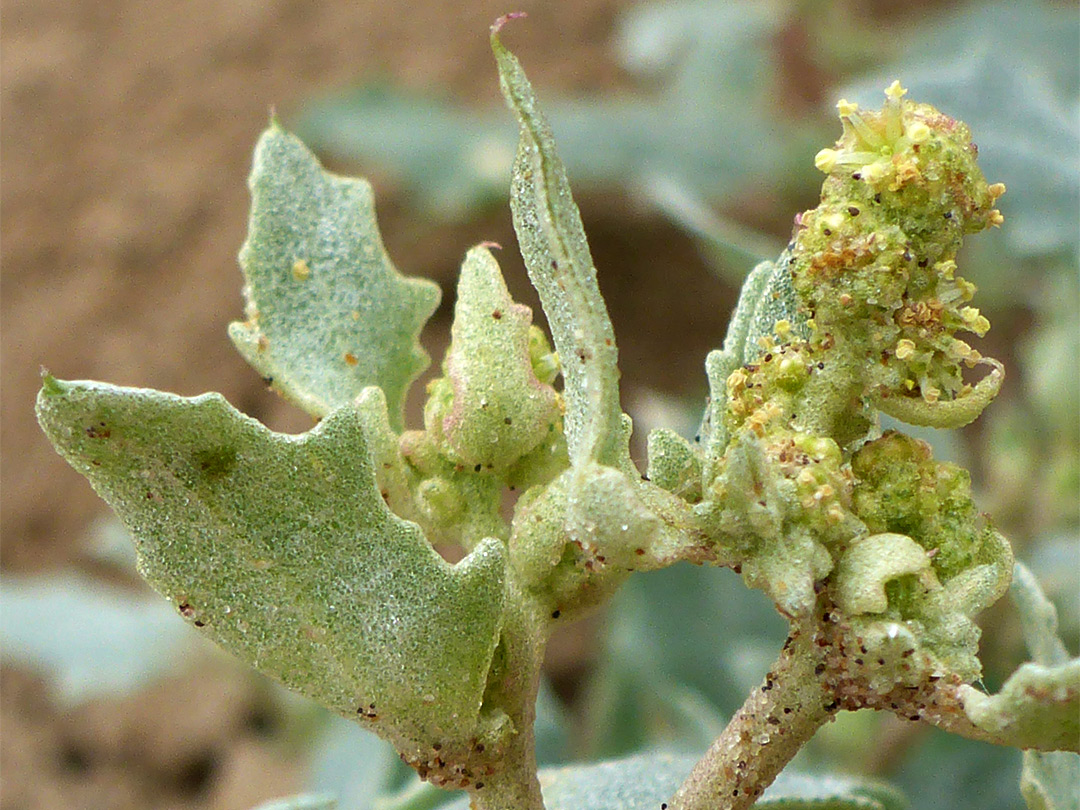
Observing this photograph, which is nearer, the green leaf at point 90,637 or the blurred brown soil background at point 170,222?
the green leaf at point 90,637

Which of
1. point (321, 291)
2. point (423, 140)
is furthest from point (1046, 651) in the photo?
point (423, 140)

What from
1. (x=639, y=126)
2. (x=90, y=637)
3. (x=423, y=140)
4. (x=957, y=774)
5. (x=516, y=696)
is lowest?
(x=90, y=637)

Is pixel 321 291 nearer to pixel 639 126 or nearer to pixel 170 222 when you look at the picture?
Result: pixel 639 126

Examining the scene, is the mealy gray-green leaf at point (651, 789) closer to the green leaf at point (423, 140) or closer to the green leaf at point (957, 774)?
the green leaf at point (957, 774)

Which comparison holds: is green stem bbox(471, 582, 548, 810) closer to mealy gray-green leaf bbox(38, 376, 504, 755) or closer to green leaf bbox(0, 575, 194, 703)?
mealy gray-green leaf bbox(38, 376, 504, 755)

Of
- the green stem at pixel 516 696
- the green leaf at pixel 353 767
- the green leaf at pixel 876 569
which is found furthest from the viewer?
the green leaf at pixel 353 767

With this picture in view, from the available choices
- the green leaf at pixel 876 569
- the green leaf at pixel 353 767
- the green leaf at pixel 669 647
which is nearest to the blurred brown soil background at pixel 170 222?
the green leaf at pixel 353 767
